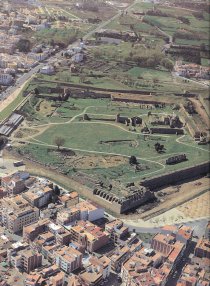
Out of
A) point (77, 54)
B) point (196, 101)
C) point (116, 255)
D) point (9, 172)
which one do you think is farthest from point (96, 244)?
point (77, 54)

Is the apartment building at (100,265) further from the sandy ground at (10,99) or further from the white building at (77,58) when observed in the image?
the white building at (77,58)

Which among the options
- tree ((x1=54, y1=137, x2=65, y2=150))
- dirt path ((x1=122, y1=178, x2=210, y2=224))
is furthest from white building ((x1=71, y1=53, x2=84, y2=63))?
dirt path ((x1=122, y1=178, x2=210, y2=224))

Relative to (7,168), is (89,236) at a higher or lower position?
lower

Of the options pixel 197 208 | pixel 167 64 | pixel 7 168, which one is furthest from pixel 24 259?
pixel 167 64

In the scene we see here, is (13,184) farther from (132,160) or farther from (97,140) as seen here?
(97,140)

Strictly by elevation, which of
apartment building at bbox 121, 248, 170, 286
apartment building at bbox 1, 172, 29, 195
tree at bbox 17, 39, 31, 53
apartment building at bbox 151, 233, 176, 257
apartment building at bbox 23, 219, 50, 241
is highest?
tree at bbox 17, 39, 31, 53

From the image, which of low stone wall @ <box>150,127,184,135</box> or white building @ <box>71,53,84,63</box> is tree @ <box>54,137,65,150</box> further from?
white building @ <box>71,53,84,63</box>

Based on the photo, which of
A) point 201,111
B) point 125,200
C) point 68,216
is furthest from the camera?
point 201,111

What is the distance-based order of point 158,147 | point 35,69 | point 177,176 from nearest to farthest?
point 177,176
point 158,147
point 35,69
